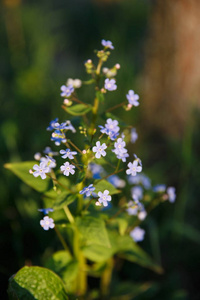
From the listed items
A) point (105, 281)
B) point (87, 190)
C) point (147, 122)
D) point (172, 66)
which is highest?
point (172, 66)

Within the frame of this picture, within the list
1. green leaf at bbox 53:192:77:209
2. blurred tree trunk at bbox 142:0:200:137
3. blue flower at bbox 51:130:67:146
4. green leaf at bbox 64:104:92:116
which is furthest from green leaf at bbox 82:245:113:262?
blurred tree trunk at bbox 142:0:200:137

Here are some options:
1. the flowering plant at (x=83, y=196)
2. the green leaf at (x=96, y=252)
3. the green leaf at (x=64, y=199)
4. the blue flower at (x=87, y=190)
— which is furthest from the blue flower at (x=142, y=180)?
the blue flower at (x=87, y=190)

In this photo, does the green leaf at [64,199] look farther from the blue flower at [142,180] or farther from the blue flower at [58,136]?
the blue flower at [142,180]

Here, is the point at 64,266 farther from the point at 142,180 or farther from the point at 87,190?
the point at 142,180

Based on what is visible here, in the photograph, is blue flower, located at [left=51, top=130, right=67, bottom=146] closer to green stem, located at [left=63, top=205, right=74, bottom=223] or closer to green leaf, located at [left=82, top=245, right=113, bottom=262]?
green stem, located at [left=63, top=205, right=74, bottom=223]

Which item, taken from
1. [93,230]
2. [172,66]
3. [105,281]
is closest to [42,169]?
[93,230]

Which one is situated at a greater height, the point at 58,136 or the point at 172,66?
the point at 172,66

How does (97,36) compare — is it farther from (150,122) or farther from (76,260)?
(76,260)
